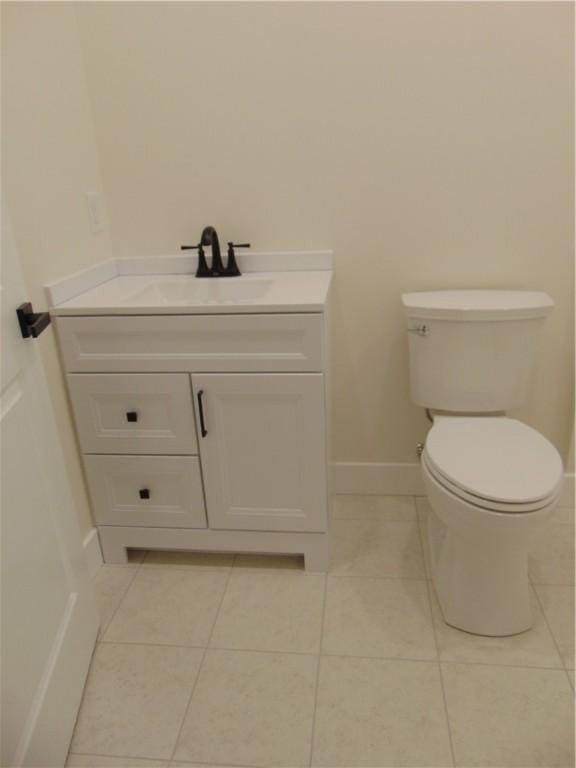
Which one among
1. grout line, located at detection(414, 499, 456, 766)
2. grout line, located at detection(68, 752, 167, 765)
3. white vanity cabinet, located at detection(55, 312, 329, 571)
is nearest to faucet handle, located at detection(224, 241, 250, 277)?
white vanity cabinet, located at detection(55, 312, 329, 571)

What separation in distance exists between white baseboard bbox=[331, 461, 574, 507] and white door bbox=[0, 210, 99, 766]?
1.06 metres

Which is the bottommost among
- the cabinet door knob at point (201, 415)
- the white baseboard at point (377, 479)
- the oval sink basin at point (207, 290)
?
the white baseboard at point (377, 479)

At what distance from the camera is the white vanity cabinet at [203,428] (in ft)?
4.79

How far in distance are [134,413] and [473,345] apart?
1.02 meters

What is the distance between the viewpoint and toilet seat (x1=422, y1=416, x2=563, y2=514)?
1.27 metres

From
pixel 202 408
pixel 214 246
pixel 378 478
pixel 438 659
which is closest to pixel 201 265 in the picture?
pixel 214 246

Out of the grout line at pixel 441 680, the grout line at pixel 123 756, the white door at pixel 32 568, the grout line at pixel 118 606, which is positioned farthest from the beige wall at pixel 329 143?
the grout line at pixel 441 680

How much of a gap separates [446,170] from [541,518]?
3.50 ft

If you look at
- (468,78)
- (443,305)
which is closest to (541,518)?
(443,305)

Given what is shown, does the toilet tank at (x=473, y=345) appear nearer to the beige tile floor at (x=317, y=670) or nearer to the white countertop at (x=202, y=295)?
the white countertop at (x=202, y=295)

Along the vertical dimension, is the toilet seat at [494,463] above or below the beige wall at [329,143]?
below

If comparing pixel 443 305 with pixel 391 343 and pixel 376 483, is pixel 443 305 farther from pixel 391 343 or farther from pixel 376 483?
pixel 376 483

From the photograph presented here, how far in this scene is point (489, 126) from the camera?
64.1 inches

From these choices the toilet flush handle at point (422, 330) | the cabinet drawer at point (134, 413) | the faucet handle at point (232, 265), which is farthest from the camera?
the faucet handle at point (232, 265)
